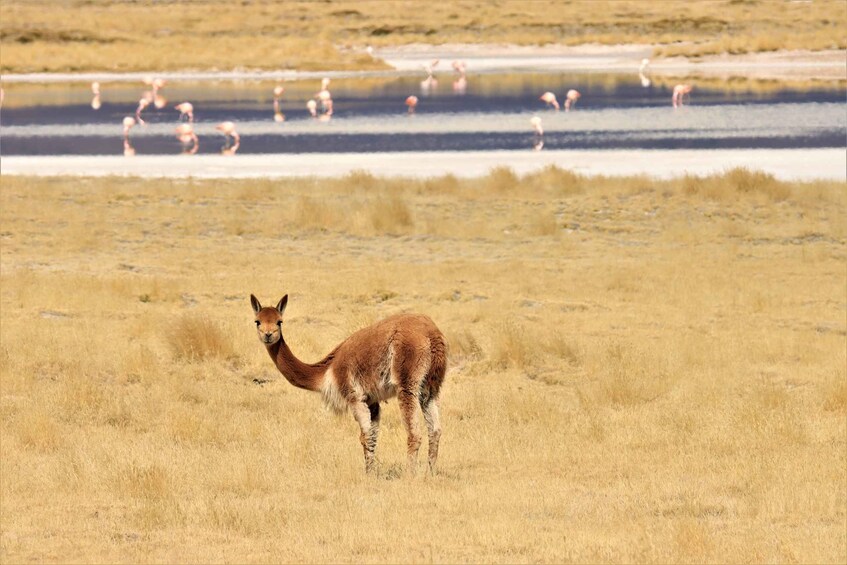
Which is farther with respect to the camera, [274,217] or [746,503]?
[274,217]

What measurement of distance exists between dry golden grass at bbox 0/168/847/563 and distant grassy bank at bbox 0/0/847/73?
49081 mm

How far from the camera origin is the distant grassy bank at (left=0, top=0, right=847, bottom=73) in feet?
240

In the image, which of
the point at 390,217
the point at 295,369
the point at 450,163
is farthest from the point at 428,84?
the point at 295,369

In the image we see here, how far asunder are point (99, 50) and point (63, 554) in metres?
73.8

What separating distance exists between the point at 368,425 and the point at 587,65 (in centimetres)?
6258

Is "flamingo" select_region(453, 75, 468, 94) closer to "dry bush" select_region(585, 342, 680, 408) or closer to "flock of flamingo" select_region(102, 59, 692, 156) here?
"flock of flamingo" select_region(102, 59, 692, 156)

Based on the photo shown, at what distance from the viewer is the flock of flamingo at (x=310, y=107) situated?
36562 millimetres

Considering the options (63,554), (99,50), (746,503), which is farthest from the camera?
(99,50)

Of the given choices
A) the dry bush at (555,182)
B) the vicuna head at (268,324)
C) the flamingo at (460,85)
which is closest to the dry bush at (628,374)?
the vicuna head at (268,324)

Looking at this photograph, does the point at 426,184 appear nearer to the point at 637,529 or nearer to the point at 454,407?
the point at 454,407

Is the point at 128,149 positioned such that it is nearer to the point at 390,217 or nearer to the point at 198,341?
the point at 390,217

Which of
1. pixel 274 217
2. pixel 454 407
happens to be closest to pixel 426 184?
pixel 274 217

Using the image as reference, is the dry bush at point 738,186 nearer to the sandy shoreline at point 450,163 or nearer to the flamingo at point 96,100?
the sandy shoreline at point 450,163

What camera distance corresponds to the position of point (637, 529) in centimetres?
824
